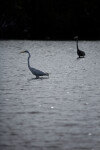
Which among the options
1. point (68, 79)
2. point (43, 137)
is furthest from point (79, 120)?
point (68, 79)

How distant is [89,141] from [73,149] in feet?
2.36

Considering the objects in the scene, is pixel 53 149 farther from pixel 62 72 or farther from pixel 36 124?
pixel 62 72
